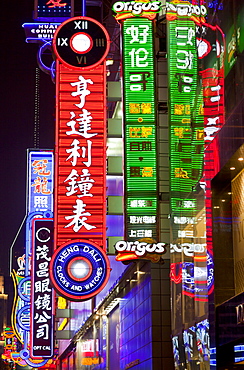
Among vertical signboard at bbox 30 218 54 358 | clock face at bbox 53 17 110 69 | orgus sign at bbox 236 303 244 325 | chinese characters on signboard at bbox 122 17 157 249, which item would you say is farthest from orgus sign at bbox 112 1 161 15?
vertical signboard at bbox 30 218 54 358

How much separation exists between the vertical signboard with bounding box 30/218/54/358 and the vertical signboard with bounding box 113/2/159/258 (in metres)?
16.1

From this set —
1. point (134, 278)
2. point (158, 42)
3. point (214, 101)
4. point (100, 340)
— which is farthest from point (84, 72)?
point (100, 340)

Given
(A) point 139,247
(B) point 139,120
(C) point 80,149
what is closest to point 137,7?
(B) point 139,120

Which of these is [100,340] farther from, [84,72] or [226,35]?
[226,35]

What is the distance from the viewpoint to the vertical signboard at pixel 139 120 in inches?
806

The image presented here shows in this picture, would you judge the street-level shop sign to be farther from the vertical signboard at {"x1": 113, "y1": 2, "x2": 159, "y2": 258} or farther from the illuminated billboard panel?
the vertical signboard at {"x1": 113, "y1": 2, "x2": 159, "y2": 258}

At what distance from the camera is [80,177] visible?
70.4 ft

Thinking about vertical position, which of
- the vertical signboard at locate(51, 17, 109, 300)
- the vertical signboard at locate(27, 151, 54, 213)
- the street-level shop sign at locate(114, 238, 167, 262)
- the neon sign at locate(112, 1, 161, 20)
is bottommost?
the street-level shop sign at locate(114, 238, 167, 262)

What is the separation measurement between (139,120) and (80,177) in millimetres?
2432

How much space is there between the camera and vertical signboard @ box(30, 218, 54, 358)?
1420 inches

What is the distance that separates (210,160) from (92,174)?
28.7 feet

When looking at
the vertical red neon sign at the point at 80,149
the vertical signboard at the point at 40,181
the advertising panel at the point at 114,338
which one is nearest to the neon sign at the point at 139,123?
the vertical red neon sign at the point at 80,149

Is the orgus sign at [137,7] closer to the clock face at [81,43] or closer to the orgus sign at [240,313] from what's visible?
the clock face at [81,43]

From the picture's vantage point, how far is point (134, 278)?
25391 mm
